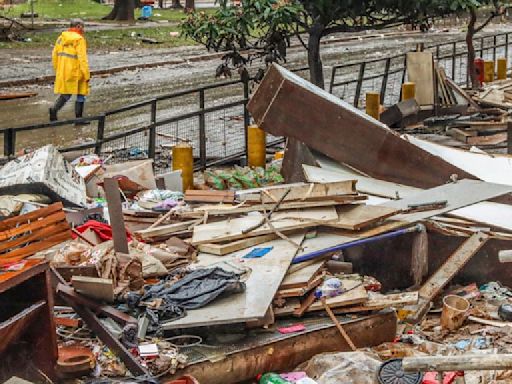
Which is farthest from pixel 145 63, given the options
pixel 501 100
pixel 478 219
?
pixel 478 219

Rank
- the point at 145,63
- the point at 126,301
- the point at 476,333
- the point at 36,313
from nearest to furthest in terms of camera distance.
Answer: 1. the point at 36,313
2. the point at 126,301
3. the point at 476,333
4. the point at 145,63

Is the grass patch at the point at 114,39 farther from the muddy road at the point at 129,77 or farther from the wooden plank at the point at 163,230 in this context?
the wooden plank at the point at 163,230

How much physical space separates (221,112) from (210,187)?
314cm

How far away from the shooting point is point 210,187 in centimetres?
1184

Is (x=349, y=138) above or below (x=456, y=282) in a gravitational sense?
above

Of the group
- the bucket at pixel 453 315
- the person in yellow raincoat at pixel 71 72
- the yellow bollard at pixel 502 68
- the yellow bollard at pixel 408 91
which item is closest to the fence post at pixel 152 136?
the bucket at pixel 453 315

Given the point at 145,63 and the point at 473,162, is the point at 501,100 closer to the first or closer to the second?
the point at 473,162

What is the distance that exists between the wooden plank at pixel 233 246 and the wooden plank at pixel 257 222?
0.05 meters

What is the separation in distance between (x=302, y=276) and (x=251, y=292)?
0.59m

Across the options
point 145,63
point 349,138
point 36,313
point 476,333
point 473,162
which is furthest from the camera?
point 145,63

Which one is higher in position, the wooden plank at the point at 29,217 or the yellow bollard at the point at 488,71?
the wooden plank at the point at 29,217

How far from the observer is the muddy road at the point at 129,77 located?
1833cm

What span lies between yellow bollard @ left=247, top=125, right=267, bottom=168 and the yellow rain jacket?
6179 mm

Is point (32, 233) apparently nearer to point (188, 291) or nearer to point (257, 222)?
point (188, 291)
